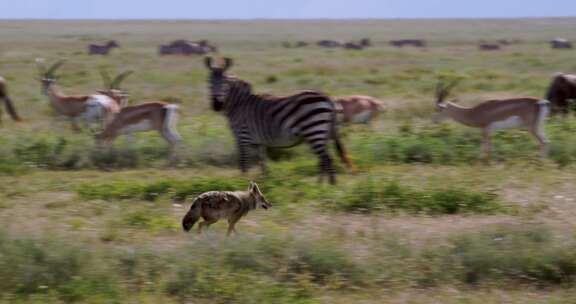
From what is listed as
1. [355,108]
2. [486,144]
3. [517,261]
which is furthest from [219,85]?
[517,261]

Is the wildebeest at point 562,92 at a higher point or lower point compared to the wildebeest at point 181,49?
higher

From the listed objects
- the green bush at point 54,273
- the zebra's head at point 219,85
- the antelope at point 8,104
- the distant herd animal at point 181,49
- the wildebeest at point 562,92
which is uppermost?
the zebra's head at point 219,85

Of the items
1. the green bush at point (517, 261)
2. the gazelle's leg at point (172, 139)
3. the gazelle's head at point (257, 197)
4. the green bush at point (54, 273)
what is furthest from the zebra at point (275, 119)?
the green bush at point (54, 273)

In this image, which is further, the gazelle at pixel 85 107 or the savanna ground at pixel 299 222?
the gazelle at pixel 85 107

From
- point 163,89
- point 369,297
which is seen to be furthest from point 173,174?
point 163,89

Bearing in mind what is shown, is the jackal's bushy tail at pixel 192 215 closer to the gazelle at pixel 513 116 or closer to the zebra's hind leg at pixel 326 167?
the zebra's hind leg at pixel 326 167

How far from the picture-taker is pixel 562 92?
15.9m

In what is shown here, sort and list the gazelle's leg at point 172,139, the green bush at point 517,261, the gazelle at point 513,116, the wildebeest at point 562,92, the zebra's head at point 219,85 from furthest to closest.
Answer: the wildebeest at point 562,92
the gazelle's leg at point 172,139
the gazelle at point 513,116
the zebra's head at point 219,85
the green bush at point 517,261

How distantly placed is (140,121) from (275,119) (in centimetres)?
274

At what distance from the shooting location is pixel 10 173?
1115cm

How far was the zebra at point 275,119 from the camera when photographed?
10.8 m

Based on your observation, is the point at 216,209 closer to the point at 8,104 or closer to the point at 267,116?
the point at 267,116

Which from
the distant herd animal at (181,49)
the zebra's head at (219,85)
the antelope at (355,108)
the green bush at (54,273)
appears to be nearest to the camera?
the green bush at (54,273)

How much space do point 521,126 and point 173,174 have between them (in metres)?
5.09
